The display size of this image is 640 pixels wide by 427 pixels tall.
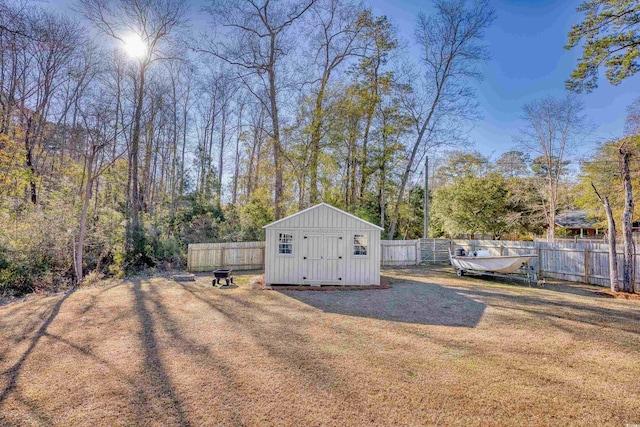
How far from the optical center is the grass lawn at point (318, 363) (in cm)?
280

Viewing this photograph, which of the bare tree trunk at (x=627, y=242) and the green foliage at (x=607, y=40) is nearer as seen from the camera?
the green foliage at (x=607, y=40)

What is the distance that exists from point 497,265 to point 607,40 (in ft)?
23.0

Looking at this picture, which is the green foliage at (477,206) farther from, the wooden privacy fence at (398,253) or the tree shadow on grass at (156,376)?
the tree shadow on grass at (156,376)

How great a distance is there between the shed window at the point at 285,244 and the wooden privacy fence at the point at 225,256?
428 cm

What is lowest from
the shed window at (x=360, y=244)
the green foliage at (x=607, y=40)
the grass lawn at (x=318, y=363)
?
the grass lawn at (x=318, y=363)

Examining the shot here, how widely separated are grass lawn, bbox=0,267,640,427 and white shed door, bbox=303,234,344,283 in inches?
81.3

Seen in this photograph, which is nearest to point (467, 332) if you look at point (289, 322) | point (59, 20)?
point (289, 322)

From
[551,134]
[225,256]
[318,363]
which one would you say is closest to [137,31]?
[225,256]

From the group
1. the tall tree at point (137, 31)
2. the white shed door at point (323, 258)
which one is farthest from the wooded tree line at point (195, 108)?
the white shed door at point (323, 258)

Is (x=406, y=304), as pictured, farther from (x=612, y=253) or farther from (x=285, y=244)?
(x=612, y=253)

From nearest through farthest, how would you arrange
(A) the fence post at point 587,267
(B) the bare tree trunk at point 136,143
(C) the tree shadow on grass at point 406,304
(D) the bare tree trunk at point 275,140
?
(C) the tree shadow on grass at point 406,304 → (A) the fence post at point 587,267 → (B) the bare tree trunk at point 136,143 → (D) the bare tree trunk at point 275,140

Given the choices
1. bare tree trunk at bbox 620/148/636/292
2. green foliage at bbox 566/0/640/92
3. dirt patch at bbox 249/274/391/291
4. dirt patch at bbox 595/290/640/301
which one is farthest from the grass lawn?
green foliage at bbox 566/0/640/92

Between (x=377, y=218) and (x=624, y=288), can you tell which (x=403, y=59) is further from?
(x=624, y=288)

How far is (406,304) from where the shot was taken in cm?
708
